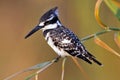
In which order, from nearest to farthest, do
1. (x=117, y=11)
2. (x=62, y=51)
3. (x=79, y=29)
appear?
1. (x=117, y=11)
2. (x=62, y=51)
3. (x=79, y=29)

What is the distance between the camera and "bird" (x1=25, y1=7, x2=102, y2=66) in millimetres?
1733

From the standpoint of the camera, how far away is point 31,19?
414 cm

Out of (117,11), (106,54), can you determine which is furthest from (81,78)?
(117,11)

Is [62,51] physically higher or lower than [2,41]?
higher

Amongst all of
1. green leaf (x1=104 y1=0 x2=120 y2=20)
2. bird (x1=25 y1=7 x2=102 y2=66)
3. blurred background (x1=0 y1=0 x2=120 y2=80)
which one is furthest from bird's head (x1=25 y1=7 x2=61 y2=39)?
blurred background (x1=0 y1=0 x2=120 y2=80)

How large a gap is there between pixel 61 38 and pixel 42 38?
1973 millimetres

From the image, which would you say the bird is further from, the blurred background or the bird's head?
the blurred background

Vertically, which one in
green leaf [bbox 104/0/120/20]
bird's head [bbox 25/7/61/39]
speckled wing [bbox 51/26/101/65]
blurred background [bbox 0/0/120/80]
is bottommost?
blurred background [bbox 0/0/120/80]

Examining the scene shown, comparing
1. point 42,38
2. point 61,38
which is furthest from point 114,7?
point 42,38

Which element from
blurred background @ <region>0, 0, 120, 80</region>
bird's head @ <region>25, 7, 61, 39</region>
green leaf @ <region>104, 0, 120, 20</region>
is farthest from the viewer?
blurred background @ <region>0, 0, 120, 80</region>

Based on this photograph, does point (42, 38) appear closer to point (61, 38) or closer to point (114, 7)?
point (61, 38)

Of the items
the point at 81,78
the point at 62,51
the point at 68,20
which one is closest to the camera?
the point at 62,51

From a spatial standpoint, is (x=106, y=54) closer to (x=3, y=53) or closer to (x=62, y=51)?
(x=3, y=53)

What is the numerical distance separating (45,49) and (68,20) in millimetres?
260
